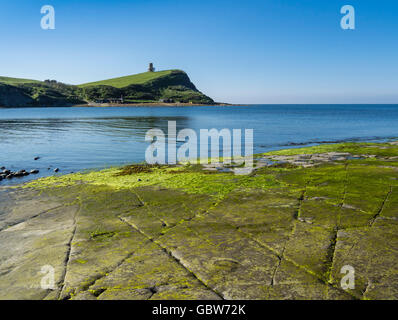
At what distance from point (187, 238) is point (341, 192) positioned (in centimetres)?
837

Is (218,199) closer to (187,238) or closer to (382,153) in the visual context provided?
(187,238)

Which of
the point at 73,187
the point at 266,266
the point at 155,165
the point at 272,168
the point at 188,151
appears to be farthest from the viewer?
the point at 188,151

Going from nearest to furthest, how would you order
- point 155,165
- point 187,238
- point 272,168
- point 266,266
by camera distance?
point 266,266, point 187,238, point 272,168, point 155,165

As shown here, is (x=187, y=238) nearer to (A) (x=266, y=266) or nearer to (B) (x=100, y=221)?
(A) (x=266, y=266)

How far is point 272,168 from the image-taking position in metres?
20.4

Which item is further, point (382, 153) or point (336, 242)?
point (382, 153)

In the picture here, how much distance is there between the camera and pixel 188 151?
108 feet

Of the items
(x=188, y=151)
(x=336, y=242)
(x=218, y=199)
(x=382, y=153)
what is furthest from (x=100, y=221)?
(x=382, y=153)

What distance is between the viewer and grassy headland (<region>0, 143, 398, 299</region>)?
6.30 metres

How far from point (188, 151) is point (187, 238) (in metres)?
24.2

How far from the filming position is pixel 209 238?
8797mm

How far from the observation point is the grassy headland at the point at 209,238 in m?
6.30
